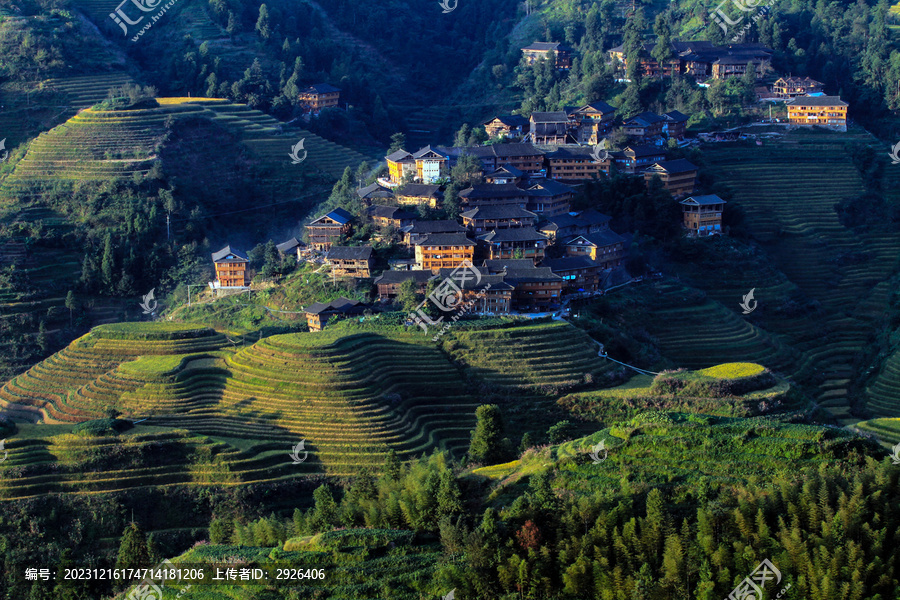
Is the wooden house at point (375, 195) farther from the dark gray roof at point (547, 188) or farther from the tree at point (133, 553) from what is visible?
the tree at point (133, 553)

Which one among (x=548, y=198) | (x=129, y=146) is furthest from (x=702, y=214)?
(x=129, y=146)

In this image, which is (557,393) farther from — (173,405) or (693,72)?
(693,72)

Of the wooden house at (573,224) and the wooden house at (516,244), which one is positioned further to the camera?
the wooden house at (573,224)

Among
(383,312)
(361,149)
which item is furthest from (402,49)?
(383,312)

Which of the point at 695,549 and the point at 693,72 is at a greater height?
the point at 693,72

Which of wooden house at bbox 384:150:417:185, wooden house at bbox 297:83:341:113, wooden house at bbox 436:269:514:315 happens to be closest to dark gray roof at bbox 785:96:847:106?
wooden house at bbox 384:150:417:185

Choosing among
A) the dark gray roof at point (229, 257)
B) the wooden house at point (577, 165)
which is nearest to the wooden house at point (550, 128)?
the wooden house at point (577, 165)

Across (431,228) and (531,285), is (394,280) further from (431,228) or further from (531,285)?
(531,285)
